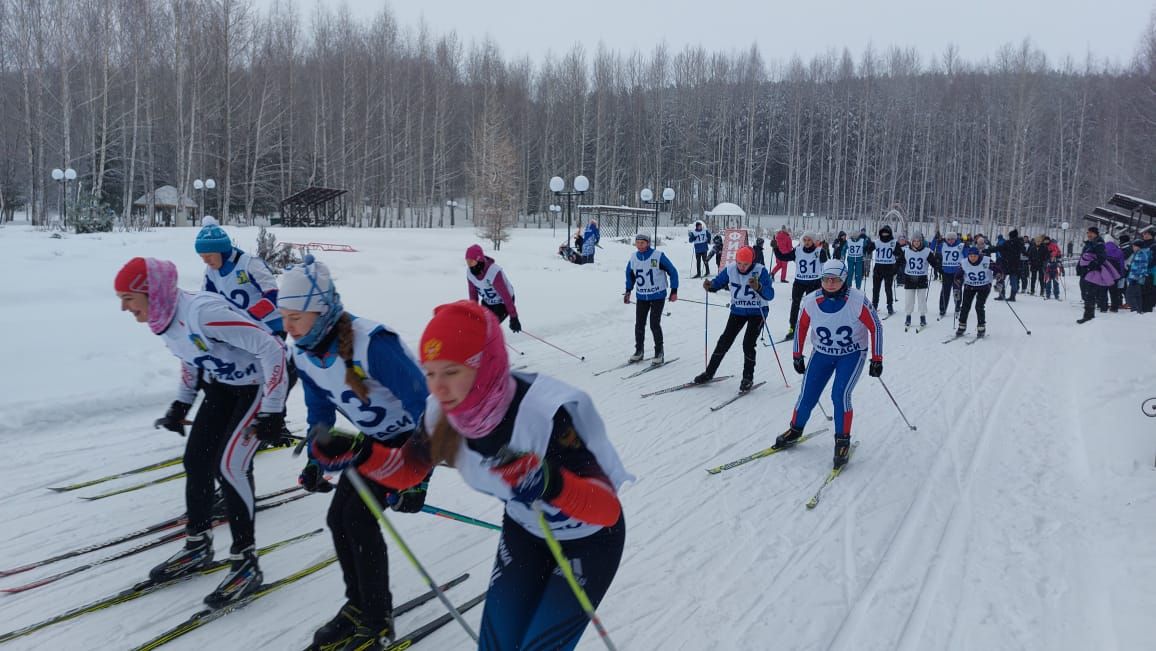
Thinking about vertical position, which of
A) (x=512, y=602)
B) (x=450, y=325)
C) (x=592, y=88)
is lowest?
(x=512, y=602)

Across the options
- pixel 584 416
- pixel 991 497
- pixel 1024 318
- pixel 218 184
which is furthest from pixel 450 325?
pixel 218 184

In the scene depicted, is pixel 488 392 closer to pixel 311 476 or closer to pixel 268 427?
pixel 311 476

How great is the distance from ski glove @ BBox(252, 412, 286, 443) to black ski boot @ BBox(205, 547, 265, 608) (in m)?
0.72

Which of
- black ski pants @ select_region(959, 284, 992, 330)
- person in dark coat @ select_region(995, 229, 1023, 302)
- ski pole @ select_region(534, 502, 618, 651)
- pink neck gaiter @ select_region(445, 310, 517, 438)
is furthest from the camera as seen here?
person in dark coat @ select_region(995, 229, 1023, 302)

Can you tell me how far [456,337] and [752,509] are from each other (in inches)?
145

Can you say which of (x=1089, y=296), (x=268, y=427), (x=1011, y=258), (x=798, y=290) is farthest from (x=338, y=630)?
(x=1011, y=258)

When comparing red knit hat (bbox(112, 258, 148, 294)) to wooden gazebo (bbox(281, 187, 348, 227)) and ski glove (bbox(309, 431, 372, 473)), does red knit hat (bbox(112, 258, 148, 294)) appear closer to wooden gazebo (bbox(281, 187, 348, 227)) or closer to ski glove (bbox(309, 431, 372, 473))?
ski glove (bbox(309, 431, 372, 473))

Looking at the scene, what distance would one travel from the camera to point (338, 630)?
3.18 metres

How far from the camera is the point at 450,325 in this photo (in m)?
2.06

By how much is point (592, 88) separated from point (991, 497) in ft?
194

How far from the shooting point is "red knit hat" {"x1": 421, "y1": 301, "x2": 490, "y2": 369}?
2029 millimetres

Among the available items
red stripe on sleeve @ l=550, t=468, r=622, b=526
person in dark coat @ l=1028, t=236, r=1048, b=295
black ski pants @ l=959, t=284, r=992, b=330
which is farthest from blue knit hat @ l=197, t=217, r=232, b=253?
person in dark coat @ l=1028, t=236, r=1048, b=295

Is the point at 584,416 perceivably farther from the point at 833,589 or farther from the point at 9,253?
the point at 9,253

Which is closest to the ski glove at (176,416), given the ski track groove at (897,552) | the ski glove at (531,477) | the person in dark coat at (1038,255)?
the ski glove at (531,477)
